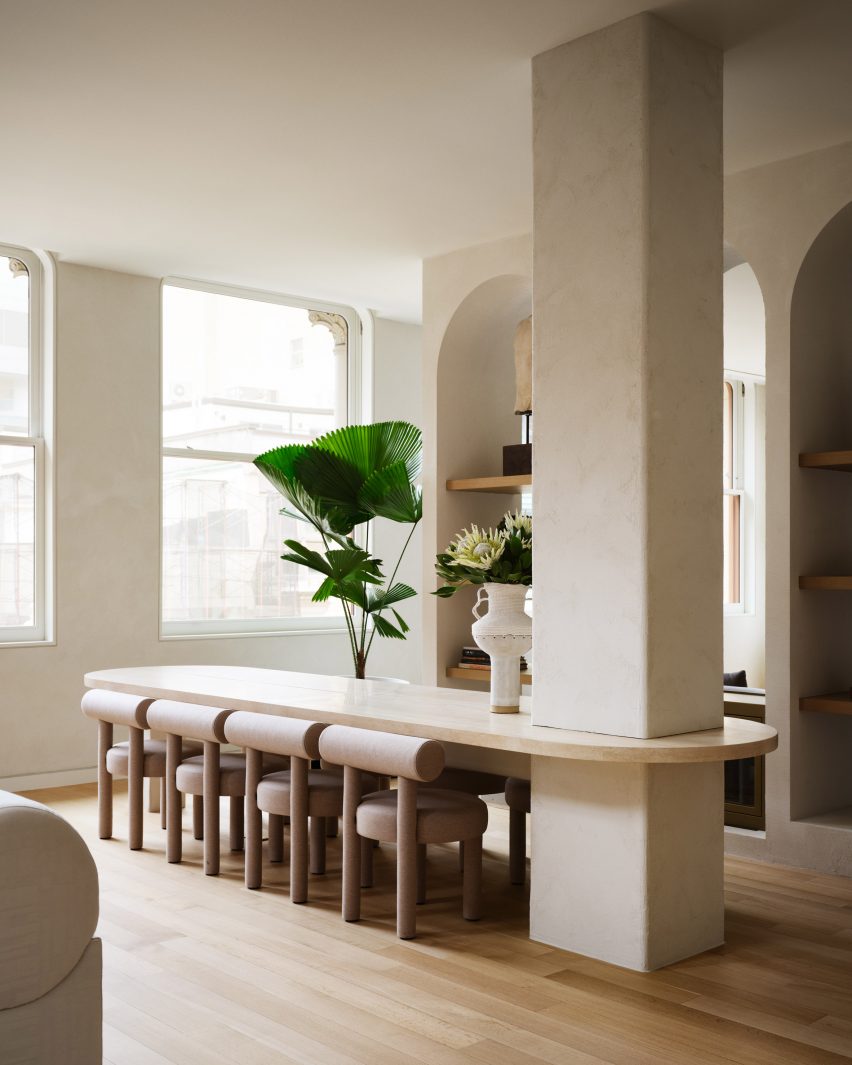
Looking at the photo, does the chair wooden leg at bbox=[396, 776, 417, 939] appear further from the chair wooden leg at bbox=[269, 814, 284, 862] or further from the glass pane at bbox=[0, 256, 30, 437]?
the glass pane at bbox=[0, 256, 30, 437]

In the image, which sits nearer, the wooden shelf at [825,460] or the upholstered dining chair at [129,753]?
the wooden shelf at [825,460]

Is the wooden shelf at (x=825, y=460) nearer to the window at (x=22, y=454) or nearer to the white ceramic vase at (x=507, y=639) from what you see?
the white ceramic vase at (x=507, y=639)

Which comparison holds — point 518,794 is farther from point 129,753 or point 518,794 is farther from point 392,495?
point 392,495

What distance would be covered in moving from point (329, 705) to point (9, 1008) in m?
1.89

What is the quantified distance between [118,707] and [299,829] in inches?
43.7

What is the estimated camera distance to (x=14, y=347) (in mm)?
6090

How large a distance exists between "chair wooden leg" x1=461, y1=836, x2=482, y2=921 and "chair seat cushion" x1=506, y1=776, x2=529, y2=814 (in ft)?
1.28

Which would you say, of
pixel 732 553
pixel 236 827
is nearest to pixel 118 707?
pixel 236 827

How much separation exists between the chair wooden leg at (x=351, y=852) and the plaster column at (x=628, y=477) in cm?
58

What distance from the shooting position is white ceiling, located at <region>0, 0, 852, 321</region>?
333 centimetres

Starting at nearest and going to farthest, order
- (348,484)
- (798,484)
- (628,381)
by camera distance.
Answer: (628,381) < (798,484) < (348,484)

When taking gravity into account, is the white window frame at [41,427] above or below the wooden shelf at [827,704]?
above

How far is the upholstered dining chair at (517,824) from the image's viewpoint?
4035 mm

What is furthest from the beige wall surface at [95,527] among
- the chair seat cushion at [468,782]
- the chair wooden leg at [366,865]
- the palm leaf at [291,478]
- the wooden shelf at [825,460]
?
the wooden shelf at [825,460]
